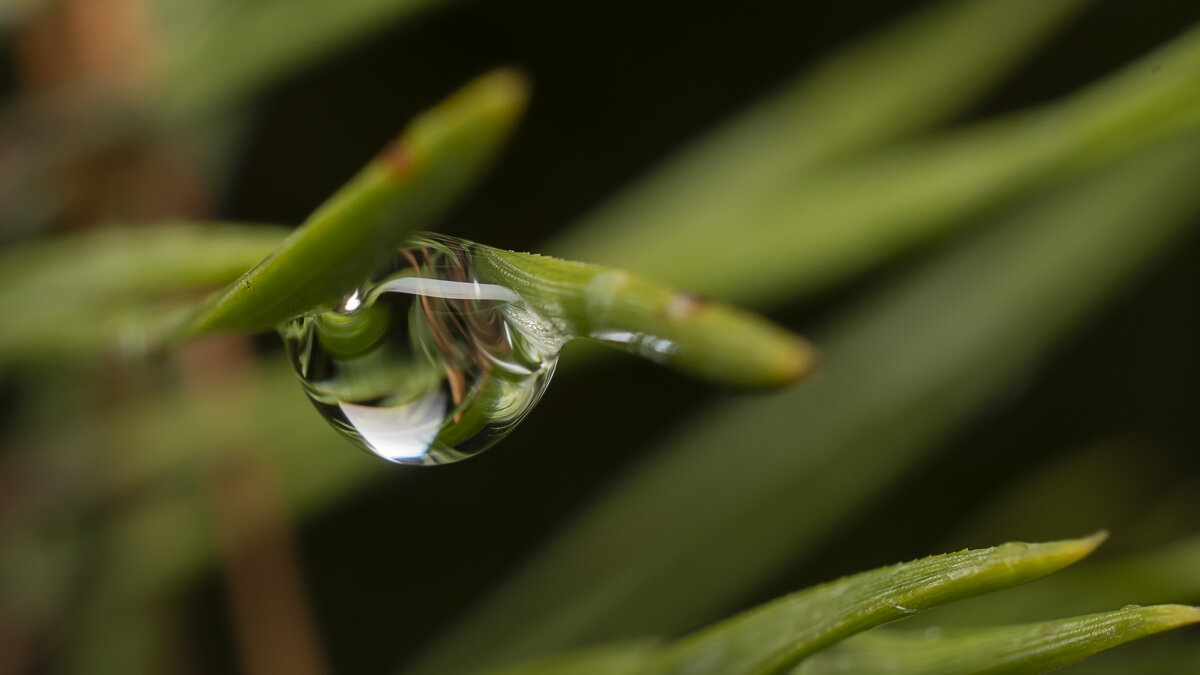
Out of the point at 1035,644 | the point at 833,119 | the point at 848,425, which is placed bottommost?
the point at 1035,644

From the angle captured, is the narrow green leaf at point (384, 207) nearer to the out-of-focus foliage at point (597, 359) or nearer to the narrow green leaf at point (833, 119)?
the out-of-focus foliage at point (597, 359)

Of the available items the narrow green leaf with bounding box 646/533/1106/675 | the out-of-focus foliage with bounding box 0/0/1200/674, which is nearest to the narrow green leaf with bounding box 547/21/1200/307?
the out-of-focus foliage with bounding box 0/0/1200/674

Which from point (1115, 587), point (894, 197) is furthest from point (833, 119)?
point (1115, 587)

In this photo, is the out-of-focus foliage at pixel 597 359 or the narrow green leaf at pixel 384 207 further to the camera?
the out-of-focus foliage at pixel 597 359

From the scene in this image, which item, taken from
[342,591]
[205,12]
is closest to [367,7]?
[205,12]

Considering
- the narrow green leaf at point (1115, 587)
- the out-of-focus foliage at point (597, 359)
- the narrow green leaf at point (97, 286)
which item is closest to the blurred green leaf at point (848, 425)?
the out-of-focus foliage at point (597, 359)

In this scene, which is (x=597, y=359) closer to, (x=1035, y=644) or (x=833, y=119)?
(x=833, y=119)
